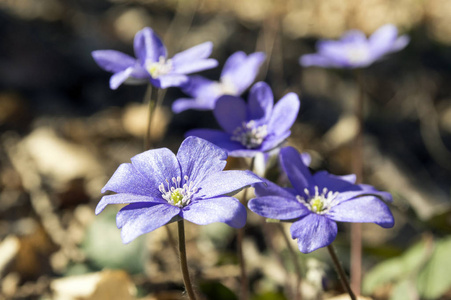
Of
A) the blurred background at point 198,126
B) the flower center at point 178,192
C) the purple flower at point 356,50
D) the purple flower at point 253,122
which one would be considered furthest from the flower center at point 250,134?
the purple flower at point 356,50

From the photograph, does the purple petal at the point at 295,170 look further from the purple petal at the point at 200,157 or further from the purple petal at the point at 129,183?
the purple petal at the point at 129,183

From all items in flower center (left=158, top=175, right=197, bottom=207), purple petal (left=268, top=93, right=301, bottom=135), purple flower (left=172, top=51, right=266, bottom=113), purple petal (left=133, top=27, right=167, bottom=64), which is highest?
purple petal (left=133, top=27, right=167, bottom=64)

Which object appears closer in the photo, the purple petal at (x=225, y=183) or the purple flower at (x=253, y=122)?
the purple petal at (x=225, y=183)

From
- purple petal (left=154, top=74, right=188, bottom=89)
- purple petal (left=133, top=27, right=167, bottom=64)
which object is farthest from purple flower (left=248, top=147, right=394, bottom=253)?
purple petal (left=133, top=27, right=167, bottom=64)

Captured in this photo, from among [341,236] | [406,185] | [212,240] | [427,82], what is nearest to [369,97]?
[427,82]

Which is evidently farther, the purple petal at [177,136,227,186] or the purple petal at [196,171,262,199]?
the purple petal at [177,136,227,186]

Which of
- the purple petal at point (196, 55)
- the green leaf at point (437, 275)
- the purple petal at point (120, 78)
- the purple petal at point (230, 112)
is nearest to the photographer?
the purple petal at point (120, 78)

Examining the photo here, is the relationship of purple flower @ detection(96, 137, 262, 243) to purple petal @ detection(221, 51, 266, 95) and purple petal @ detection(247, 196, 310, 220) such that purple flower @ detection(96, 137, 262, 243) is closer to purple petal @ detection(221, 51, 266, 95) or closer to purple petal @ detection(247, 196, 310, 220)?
purple petal @ detection(247, 196, 310, 220)

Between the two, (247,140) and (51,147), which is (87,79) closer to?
(51,147)

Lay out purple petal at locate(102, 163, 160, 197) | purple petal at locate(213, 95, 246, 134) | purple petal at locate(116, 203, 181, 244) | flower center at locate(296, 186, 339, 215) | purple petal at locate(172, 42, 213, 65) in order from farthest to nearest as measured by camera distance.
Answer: purple petal at locate(172, 42, 213, 65) → purple petal at locate(213, 95, 246, 134) → flower center at locate(296, 186, 339, 215) → purple petal at locate(102, 163, 160, 197) → purple petal at locate(116, 203, 181, 244)
